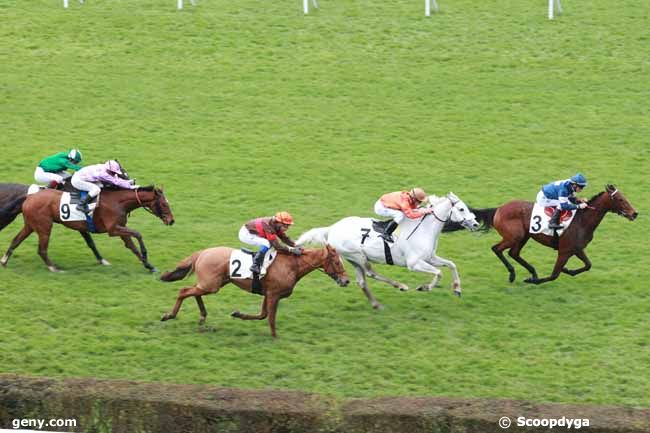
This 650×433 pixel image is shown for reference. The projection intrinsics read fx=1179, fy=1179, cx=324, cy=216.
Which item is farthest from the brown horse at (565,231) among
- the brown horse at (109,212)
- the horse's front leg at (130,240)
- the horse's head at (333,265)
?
the horse's front leg at (130,240)

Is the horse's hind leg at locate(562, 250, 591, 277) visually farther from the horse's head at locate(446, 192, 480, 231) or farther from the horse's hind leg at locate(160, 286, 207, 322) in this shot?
the horse's hind leg at locate(160, 286, 207, 322)

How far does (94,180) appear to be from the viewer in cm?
1411

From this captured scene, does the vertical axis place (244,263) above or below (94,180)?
below

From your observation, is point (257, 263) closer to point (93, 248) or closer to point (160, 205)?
point (160, 205)

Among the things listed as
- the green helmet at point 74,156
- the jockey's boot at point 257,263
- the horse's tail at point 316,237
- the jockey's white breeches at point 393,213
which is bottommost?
the horse's tail at point 316,237

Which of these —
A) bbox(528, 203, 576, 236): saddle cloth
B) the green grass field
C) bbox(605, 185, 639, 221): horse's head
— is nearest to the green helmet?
the green grass field

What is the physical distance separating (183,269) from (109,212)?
2.12m

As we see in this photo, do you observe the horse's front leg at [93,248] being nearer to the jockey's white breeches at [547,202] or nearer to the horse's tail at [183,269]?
the horse's tail at [183,269]

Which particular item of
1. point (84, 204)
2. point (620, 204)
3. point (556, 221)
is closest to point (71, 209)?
point (84, 204)

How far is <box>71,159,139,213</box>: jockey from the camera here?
46.1 ft

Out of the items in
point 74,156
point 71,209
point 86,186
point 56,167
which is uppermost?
point 74,156

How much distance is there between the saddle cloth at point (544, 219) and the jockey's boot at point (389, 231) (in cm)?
177

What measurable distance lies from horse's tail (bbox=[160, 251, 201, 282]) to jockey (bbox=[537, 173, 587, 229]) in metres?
4.16

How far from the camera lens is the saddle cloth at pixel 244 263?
1198 centimetres
